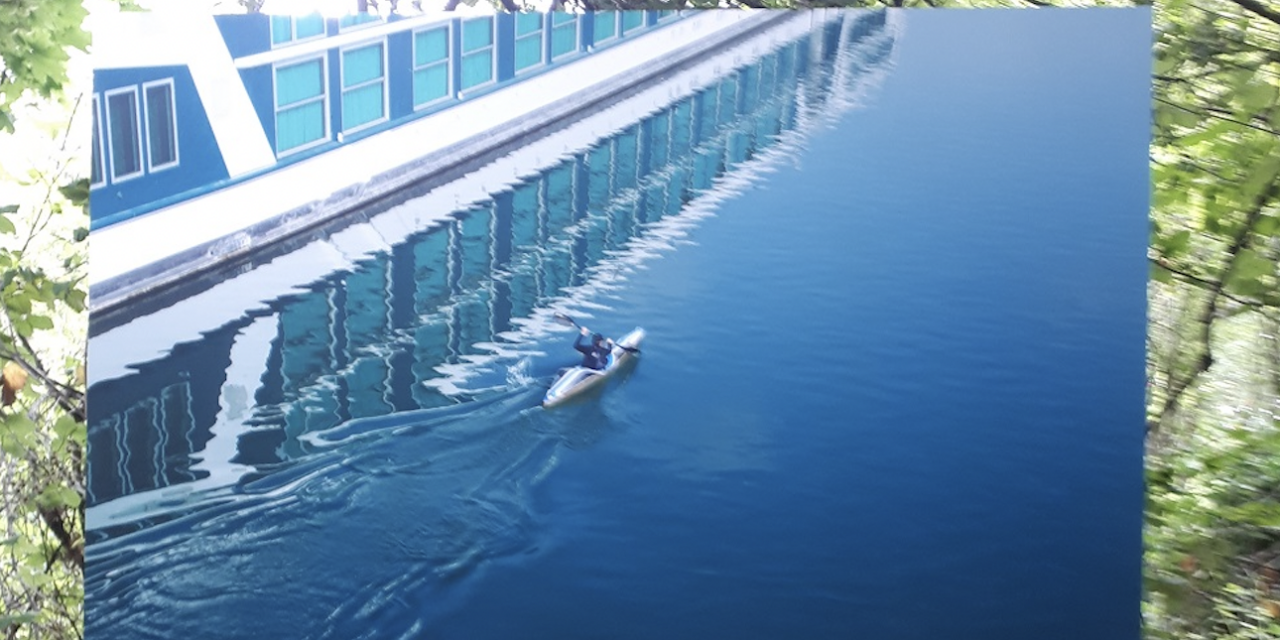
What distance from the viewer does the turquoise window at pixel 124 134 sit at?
231 centimetres

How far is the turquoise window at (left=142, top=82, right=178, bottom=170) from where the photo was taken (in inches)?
92.0

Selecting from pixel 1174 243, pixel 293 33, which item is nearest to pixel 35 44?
pixel 293 33

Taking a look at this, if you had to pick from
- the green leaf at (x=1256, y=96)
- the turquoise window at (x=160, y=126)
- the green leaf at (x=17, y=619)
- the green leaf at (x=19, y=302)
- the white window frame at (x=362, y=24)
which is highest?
the white window frame at (x=362, y=24)

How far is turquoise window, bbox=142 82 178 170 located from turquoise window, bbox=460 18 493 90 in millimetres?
577

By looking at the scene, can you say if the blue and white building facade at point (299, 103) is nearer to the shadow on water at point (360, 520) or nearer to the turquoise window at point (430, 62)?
the turquoise window at point (430, 62)

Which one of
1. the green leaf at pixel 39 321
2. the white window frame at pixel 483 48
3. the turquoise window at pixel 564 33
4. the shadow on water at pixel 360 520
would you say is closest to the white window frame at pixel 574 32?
the turquoise window at pixel 564 33

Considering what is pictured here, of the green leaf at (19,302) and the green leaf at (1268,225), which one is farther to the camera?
the green leaf at (19,302)

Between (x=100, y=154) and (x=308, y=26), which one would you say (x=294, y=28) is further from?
(x=100, y=154)

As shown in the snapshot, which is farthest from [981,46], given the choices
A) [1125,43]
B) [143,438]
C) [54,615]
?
[54,615]

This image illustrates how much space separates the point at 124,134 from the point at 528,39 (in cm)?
81

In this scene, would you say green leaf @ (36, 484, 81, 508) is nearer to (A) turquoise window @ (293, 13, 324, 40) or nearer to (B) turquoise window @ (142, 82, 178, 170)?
(B) turquoise window @ (142, 82, 178, 170)

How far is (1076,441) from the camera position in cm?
227

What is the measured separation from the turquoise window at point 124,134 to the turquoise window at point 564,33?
2.74 feet

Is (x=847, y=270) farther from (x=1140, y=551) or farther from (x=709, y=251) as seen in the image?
(x=1140, y=551)
